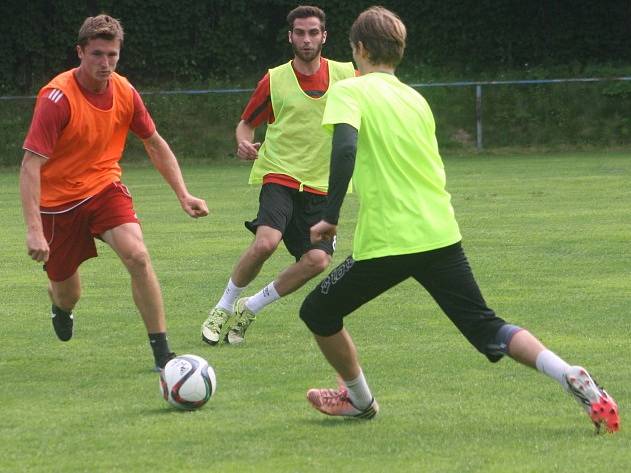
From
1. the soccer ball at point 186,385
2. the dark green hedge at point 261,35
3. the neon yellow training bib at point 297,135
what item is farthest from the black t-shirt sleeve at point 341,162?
the dark green hedge at point 261,35

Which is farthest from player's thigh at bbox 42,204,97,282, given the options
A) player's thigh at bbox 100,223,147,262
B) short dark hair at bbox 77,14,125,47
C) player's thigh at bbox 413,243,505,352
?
player's thigh at bbox 413,243,505,352

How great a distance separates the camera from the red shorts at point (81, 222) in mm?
7980

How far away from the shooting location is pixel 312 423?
6527 mm

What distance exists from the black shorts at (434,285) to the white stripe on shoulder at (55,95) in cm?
229

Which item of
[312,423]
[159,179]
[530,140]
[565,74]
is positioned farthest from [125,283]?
[565,74]

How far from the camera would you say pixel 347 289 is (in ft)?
20.3

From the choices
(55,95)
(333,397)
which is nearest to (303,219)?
(55,95)

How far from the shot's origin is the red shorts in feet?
26.2

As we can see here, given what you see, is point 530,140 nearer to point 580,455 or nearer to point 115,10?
point 115,10

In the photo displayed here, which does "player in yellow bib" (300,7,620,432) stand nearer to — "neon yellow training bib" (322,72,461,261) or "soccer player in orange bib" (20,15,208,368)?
"neon yellow training bib" (322,72,461,261)

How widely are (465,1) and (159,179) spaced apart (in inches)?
430

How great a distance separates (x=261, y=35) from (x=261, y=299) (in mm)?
25540

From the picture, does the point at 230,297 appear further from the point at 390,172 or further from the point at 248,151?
the point at 390,172

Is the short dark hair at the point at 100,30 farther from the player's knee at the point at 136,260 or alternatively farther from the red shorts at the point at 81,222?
the player's knee at the point at 136,260
